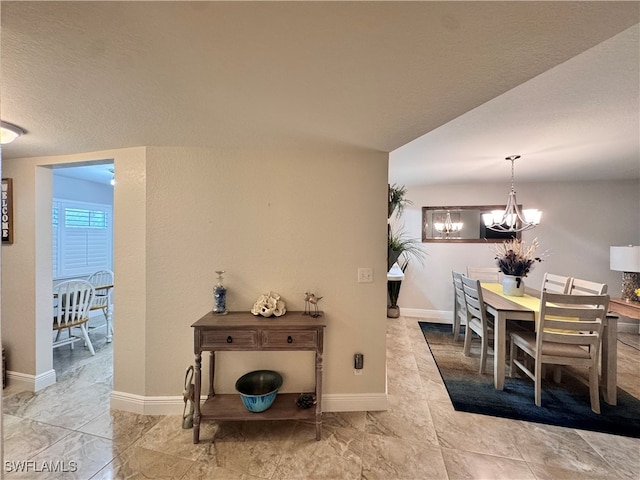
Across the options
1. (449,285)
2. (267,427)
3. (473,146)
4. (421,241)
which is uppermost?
(473,146)

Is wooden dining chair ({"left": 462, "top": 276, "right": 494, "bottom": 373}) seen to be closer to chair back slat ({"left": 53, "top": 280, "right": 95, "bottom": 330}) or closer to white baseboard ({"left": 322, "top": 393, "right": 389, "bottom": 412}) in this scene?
white baseboard ({"left": 322, "top": 393, "right": 389, "bottom": 412})

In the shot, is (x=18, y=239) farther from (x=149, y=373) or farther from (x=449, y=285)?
(x=449, y=285)

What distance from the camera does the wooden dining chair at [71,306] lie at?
2.84 meters

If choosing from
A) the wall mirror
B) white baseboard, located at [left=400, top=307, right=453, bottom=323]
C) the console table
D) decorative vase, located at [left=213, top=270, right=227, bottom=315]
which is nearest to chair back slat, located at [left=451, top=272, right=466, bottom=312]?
white baseboard, located at [left=400, top=307, right=453, bottom=323]

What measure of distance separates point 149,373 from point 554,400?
3416mm

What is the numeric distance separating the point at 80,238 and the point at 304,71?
4.84 metres

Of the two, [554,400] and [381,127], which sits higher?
[381,127]

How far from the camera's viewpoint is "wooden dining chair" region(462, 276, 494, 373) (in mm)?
2629

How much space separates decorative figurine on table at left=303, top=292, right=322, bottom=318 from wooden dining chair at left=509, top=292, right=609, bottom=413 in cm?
183

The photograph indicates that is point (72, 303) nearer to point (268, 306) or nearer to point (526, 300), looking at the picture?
point (268, 306)

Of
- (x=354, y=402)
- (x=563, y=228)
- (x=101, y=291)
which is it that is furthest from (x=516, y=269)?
(x=101, y=291)

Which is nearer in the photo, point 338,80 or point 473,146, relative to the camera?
point 338,80

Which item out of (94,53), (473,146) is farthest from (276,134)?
(473,146)

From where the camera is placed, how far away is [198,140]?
1934mm
